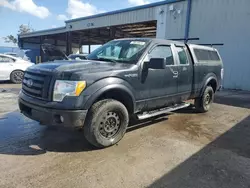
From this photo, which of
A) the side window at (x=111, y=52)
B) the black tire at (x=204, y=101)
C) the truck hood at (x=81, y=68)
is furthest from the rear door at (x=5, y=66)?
the black tire at (x=204, y=101)

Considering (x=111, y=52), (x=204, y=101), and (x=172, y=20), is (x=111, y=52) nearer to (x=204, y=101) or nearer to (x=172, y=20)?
(x=204, y=101)

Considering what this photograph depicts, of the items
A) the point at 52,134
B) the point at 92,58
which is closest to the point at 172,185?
the point at 52,134

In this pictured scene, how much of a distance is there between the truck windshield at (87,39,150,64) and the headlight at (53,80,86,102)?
1.26 metres

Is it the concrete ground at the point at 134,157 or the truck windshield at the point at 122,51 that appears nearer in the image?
the concrete ground at the point at 134,157

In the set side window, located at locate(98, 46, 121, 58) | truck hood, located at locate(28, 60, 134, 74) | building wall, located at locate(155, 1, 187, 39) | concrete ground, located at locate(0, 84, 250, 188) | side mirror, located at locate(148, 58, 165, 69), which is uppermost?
building wall, located at locate(155, 1, 187, 39)

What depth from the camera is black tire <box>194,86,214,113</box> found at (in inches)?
253

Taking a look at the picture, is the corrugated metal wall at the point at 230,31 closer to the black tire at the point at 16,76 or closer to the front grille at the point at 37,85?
the black tire at the point at 16,76

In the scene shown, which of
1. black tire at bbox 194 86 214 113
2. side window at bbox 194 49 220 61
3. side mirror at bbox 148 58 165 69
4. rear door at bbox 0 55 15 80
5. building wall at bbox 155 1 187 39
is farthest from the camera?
building wall at bbox 155 1 187 39

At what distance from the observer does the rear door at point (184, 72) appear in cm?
533

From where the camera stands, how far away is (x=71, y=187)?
8.96 ft

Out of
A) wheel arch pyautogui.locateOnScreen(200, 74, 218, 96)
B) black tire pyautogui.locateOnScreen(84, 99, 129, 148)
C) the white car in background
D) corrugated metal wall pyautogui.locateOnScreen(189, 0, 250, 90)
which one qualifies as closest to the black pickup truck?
black tire pyautogui.locateOnScreen(84, 99, 129, 148)

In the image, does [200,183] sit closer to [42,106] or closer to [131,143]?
[131,143]

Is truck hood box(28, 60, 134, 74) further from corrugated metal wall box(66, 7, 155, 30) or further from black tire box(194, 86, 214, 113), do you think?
corrugated metal wall box(66, 7, 155, 30)

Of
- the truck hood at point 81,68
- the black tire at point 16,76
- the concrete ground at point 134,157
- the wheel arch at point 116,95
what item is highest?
the truck hood at point 81,68
